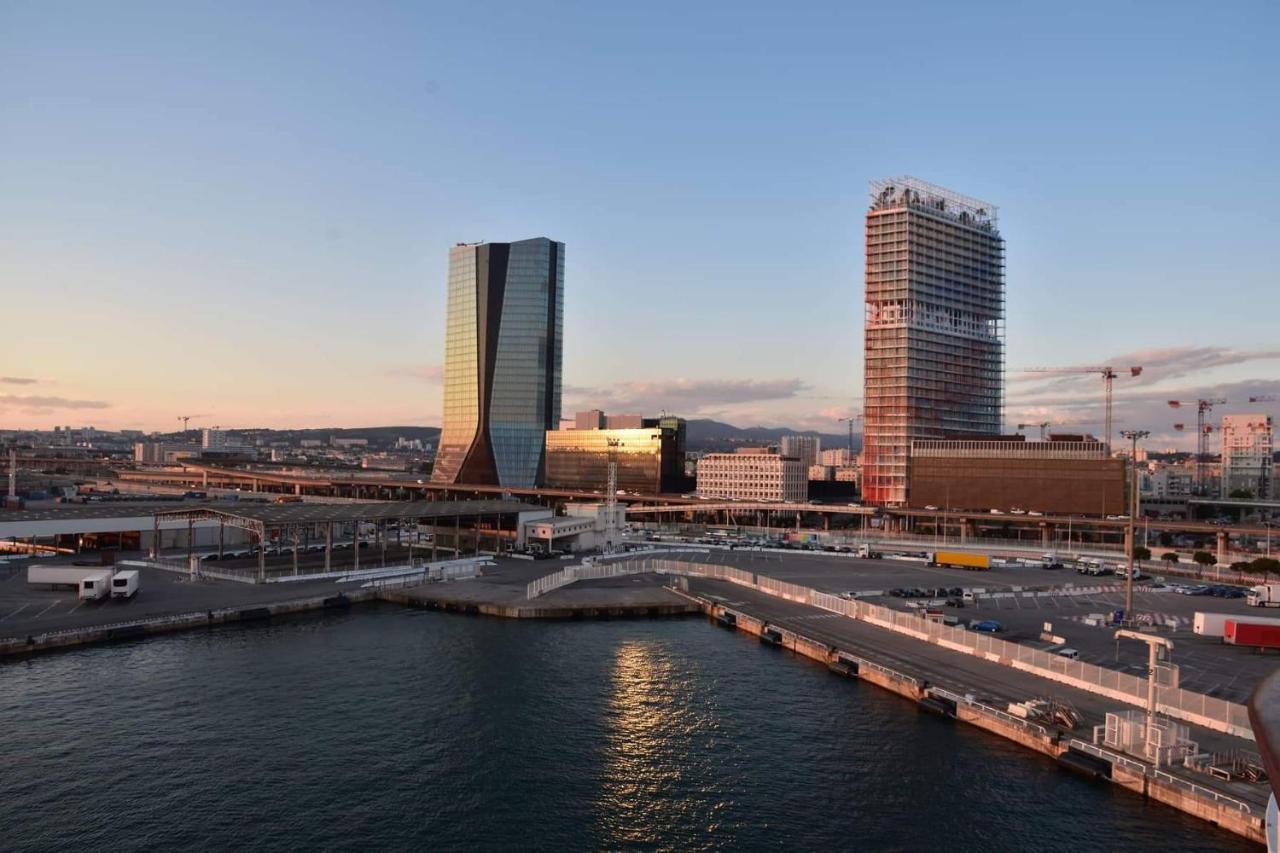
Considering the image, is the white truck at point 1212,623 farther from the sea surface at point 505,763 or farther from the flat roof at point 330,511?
the flat roof at point 330,511

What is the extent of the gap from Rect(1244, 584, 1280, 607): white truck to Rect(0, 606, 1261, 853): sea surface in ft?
113

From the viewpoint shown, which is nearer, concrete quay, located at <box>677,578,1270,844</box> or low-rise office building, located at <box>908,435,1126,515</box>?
concrete quay, located at <box>677,578,1270,844</box>

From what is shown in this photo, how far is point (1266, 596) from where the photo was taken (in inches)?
2077

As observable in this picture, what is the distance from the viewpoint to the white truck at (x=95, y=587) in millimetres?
47188

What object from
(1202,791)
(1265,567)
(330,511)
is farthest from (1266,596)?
(330,511)

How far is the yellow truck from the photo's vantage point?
70.4 m

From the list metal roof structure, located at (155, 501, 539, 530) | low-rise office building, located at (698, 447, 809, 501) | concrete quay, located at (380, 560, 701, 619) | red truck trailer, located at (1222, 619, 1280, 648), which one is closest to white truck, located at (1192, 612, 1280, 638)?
red truck trailer, located at (1222, 619, 1280, 648)

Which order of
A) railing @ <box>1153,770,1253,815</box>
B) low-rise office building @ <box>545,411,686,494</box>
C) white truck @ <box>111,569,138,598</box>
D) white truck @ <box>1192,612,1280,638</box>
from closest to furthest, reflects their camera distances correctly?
railing @ <box>1153,770,1253,815</box> → white truck @ <box>1192,612,1280,638</box> → white truck @ <box>111,569,138,598</box> → low-rise office building @ <box>545,411,686,494</box>

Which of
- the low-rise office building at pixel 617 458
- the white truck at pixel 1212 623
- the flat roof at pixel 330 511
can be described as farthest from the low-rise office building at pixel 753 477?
the white truck at pixel 1212 623

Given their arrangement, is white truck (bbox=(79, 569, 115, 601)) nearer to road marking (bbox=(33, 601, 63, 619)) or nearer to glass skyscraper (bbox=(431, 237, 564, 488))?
road marking (bbox=(33, 601, 63, 619))

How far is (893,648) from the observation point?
3928 cm

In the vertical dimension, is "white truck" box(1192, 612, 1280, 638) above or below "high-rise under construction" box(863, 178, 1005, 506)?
below

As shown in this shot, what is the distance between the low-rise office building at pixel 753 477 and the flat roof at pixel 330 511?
72.8 m

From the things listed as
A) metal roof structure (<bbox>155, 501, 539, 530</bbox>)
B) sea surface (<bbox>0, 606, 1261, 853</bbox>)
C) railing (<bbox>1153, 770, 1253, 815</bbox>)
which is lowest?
sea surface (<bbox>0, 606, 1261, 853</bbox>)
